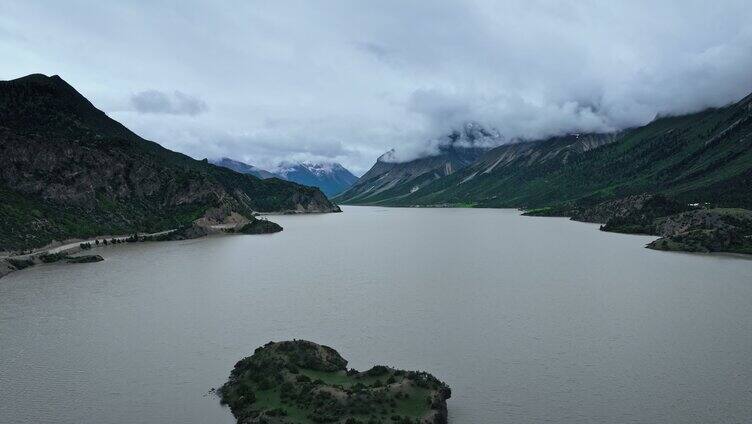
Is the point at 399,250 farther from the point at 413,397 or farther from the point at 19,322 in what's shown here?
the point at 413,397

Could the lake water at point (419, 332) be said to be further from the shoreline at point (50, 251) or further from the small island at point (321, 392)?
the shoreline at point (50, 251)

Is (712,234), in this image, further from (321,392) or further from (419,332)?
(321,392)

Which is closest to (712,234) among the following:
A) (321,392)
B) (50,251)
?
(321,392)

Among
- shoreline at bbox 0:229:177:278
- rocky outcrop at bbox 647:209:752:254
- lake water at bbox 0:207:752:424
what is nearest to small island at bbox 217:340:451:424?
lake water at bbox 0:207:752:424

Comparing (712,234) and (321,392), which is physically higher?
(712,234)

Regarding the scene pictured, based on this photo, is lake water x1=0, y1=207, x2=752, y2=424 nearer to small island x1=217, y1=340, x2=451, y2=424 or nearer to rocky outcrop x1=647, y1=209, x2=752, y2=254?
small island x1=217, y1=340, x2=451, y2=424

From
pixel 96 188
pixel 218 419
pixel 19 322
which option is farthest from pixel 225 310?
pixel 96 188
